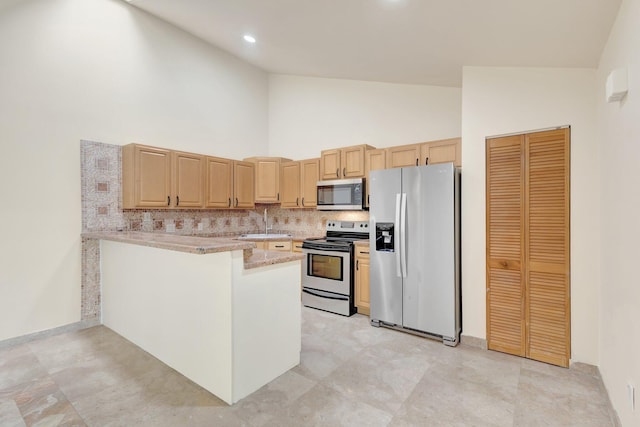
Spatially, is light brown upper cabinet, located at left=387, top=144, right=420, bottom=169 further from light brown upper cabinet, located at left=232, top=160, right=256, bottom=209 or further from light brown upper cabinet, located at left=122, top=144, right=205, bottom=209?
light brown upper cabinet, located at left=122, top=144, right=205, bottom=209

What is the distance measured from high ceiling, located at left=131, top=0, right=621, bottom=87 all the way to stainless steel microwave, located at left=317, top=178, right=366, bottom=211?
147 cm

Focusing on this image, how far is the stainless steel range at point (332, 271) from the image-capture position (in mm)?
3852

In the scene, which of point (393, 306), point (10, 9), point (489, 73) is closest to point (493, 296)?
point (393, 306)

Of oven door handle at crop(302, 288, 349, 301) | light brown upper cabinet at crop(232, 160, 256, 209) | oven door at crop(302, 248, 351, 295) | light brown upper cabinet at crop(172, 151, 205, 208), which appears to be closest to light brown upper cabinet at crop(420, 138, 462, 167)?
oven door at crop(302, 248, 351, 295)

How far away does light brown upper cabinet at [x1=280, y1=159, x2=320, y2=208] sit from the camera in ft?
15.4

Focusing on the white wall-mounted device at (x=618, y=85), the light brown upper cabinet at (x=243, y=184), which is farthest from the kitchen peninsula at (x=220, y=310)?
the white wall-mounted device at (x=618, y=85)

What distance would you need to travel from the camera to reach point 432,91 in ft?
13.2

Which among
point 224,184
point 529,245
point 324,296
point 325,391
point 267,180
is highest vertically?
point 267,180

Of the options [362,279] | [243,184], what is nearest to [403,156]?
[362,279]

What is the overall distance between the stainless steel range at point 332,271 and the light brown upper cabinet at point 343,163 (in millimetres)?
723

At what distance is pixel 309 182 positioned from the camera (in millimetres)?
4730

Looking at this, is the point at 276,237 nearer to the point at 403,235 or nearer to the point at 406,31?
the point at 403,235

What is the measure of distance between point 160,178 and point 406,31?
3196mm

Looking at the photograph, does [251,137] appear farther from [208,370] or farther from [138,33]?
[208,370]
